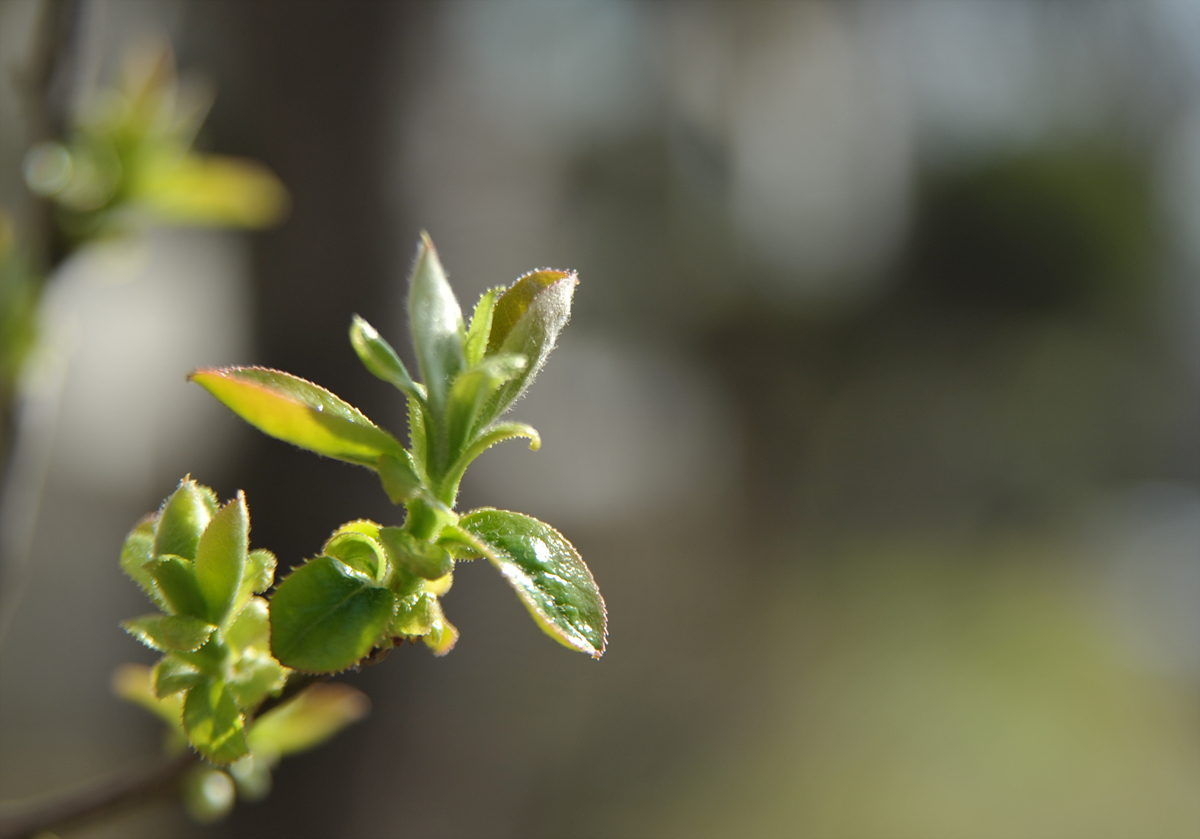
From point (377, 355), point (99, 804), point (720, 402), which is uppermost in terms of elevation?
point (377, 355)

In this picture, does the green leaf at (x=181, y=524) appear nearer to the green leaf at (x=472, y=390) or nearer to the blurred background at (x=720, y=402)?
the green leaf at (x=472, y=390)

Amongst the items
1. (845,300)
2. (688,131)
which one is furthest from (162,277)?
(845,300)

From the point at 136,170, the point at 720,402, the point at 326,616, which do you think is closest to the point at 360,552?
the point at 326,616

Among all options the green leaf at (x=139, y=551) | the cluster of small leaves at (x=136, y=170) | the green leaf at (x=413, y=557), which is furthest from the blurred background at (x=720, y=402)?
the green leaf at (x=413, y=557)

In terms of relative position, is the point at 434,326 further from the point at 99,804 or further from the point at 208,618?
the point at 99,804

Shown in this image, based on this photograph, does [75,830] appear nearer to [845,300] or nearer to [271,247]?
[271,247]

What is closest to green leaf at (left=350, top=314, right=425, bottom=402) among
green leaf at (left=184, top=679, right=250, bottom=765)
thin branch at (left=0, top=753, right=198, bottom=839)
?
green leaf at (left=184, top=679, right=250, bottom=765)
